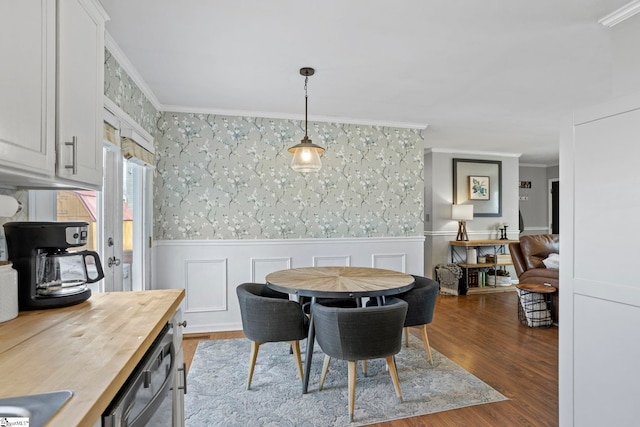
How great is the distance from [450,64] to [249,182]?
7.61 feet

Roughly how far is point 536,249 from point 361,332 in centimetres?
371

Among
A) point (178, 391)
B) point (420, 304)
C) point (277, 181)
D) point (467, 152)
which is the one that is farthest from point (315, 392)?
point (467, 152)

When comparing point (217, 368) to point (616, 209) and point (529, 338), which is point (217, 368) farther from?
point (529, 338)

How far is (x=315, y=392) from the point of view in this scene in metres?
2.41

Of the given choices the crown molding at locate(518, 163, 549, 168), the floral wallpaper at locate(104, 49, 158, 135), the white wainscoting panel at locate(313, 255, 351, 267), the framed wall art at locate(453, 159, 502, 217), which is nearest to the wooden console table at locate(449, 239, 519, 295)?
the framed wall art at locate(453, 159, 502, 217)

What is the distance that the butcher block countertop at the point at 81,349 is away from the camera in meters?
0.74

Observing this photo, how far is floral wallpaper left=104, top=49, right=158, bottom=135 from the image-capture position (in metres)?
2.35

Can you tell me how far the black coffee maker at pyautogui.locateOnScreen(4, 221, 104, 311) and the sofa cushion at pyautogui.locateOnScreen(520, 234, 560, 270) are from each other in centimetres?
487

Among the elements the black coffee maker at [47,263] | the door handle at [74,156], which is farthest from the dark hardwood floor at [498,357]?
the door handle at [74,156]

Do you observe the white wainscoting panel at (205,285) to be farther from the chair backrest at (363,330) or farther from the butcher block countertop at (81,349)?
the butcher block countertop at (81,349)

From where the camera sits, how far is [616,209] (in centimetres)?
146

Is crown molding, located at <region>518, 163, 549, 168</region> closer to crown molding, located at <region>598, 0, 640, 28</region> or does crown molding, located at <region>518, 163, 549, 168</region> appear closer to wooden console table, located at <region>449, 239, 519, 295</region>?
wooden console table, located at <region>449, 239, 519, 295</region>

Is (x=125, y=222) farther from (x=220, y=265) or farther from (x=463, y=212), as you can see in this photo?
(x=463, y=212)

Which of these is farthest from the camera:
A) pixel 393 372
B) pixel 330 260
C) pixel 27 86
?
pixel 330 260
